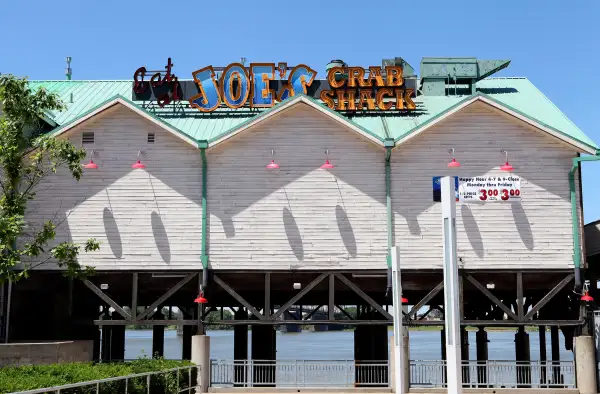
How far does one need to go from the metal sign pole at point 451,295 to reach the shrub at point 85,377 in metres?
8.24

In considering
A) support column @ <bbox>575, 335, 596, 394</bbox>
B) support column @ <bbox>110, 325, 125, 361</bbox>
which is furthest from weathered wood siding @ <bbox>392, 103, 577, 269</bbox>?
support column @ <bbox>110, 325, 125, 361</bbox>

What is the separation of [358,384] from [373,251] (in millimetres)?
6127

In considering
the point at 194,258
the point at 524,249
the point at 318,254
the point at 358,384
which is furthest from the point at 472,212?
the point at 194,258

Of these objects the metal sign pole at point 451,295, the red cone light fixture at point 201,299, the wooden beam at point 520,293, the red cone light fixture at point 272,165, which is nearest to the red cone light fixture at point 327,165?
the red cone light fixture at point 272,165

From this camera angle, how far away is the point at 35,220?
116 ft

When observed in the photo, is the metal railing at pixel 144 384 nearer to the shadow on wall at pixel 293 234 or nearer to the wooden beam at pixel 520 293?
the shadow on wall at pixel 293 234

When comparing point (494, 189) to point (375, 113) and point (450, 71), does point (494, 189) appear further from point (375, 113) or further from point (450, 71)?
point (450, 71)

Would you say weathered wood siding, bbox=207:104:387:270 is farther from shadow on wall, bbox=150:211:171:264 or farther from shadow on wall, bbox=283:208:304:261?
shadow on wall, bbox=150:211:171:264

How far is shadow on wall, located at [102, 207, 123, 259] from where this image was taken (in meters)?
35.1

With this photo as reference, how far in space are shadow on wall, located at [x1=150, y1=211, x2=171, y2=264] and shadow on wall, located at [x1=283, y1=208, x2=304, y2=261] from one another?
529 centimetres

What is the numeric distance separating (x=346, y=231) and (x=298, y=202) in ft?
8.17

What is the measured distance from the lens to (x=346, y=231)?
35.0 meters

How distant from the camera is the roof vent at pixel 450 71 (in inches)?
1695

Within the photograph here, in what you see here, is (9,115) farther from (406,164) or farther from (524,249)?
(524,249)
